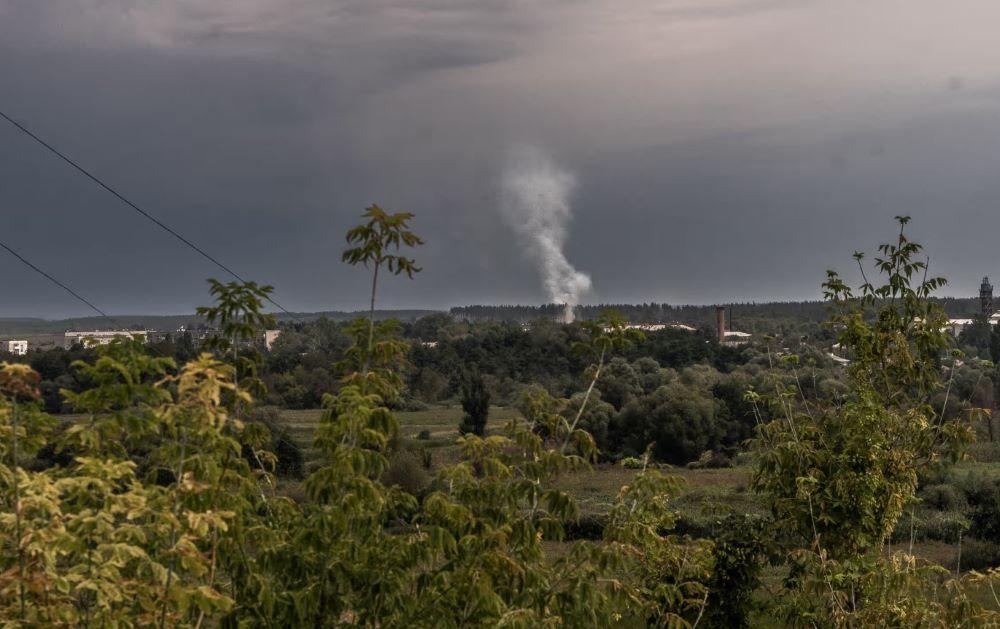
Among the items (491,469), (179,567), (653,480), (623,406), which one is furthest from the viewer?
(623,406)

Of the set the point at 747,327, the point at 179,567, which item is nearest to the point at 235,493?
the point at 179,567

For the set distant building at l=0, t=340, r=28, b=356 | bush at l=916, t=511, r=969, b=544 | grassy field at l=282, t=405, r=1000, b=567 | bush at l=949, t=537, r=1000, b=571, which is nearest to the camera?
bush at l=949, t=537, r=1000, b=571

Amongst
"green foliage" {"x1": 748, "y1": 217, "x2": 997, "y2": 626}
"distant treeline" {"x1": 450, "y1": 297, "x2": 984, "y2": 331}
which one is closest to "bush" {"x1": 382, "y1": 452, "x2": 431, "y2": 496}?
"green foliage" {"x1": 748, "y1": 217, "x2": 997, "y2": 626}

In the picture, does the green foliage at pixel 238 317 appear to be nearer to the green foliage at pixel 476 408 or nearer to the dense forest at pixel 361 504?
the dense forest at pixel 361 504

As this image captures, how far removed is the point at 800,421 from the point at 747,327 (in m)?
109

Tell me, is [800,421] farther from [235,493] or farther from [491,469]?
[235,493]

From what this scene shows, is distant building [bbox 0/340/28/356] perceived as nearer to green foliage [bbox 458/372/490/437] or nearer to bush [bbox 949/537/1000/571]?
green foliage [bbox 458/372/490/437]

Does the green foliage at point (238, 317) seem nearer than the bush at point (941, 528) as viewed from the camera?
Yes

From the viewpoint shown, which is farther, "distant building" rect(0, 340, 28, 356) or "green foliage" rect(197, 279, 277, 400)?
"distant building" rect(0, 340, 28, 356)

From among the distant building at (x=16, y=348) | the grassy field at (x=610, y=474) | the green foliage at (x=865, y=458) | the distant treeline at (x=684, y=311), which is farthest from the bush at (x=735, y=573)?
the distant treeline at (x=684, y=311)

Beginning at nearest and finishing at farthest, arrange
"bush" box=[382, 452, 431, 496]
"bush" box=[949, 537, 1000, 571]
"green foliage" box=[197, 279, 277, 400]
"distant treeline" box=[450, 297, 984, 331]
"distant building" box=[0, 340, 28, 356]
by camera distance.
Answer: "green foliage" box=[197, 279, 277, 400] → "bush" box=[949, 537, 1000, 571] → "bush" box=[382, 452, 431, 496] → "distant building" box=[0, 340, 28, 356] → "distant treeline" box=[450, 297, 984, 331]

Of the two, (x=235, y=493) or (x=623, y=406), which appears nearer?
(x=235, y=493)

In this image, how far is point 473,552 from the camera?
497 centimetres

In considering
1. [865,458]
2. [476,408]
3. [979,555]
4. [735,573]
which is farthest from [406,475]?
[865,458]
